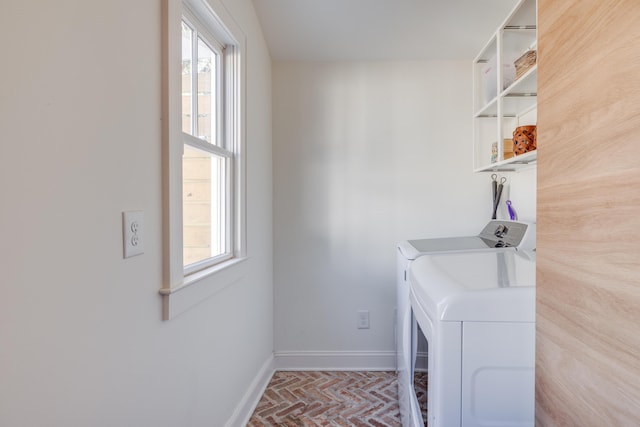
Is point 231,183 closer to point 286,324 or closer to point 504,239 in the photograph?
point 286,324

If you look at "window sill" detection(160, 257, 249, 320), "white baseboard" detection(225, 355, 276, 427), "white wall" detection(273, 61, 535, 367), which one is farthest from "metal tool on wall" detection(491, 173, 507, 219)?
"white baseboard" detection(225, 355, 276, 427)

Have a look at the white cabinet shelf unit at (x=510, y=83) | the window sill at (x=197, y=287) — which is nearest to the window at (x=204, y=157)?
the window sill at (x=197, y=287)

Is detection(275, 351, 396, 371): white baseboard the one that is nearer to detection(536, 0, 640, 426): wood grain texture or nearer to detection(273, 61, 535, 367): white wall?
detection(273, 61, 535, 367): white wall

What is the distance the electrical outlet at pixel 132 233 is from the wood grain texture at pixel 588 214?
0.95 m

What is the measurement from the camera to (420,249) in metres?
1.74

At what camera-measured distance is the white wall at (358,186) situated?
2412 mm

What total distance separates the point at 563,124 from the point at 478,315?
20.0 inches

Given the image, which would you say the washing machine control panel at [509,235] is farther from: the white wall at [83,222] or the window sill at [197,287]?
the white wall at [83,222]

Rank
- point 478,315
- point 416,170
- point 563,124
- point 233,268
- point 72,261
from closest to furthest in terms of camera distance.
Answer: point 563,124 → point 72,261 → point 478,315 → point 233,268 → point 416,170

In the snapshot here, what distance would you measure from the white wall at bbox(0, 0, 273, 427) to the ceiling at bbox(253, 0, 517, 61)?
131 centimetres

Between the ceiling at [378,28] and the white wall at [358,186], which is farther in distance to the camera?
the white wall at [358,186]

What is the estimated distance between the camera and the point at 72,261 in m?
0.72

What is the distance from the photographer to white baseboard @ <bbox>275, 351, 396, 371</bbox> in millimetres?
2443

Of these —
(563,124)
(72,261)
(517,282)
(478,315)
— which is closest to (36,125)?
(72,261)
